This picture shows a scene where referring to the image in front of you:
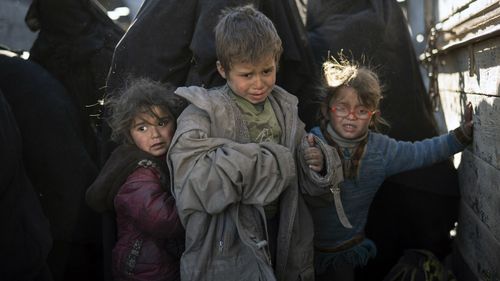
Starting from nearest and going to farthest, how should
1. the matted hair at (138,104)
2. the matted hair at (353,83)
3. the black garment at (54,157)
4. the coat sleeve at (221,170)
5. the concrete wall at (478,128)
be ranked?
1. the coat sleeve at (221,170)
2. the concrete wall at (478,128)
3. the matted hair at (138,104)
4. the matted hair at (353,83)
5. the black garment at (54,157)

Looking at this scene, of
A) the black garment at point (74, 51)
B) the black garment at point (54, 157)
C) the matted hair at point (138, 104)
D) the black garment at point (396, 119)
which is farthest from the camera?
the black garment at point (74, 51)

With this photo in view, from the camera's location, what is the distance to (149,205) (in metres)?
2.50

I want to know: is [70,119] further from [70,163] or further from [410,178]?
[410,178]

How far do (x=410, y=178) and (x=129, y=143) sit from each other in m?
1.67

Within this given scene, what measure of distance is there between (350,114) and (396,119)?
0.81m

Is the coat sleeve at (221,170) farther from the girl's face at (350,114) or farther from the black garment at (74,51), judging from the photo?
the black garment at (74,51)

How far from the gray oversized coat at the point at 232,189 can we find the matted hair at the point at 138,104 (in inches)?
11.1

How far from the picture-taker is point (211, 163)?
2.31m

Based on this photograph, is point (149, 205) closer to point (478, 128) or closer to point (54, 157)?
point (54, 157)

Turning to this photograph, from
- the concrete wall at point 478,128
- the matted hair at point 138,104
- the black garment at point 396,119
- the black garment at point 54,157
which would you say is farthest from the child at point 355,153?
the black garment at point 54,157


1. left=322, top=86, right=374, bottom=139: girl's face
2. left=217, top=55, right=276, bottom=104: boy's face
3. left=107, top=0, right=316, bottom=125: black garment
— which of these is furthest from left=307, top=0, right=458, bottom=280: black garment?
left=217, top=55, right=276, bottom=104: boy's face

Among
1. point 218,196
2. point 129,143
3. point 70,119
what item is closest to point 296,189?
point 218,196

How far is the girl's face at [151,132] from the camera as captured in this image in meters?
2.70

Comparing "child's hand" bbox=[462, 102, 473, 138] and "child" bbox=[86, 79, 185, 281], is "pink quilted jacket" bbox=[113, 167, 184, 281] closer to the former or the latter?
"child" bbox=[86, 79, 185, 281]
